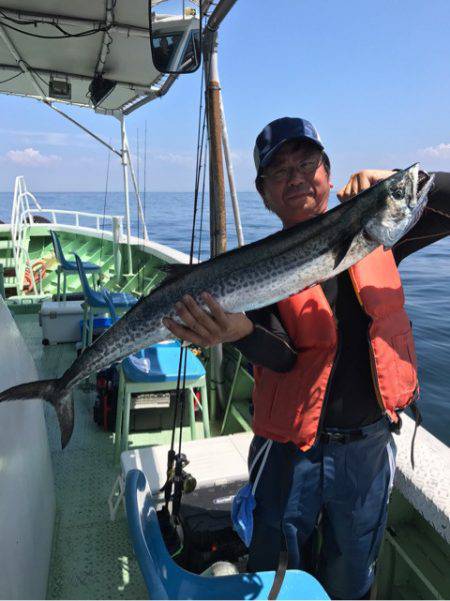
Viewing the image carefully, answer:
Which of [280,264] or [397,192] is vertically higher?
[397,192]

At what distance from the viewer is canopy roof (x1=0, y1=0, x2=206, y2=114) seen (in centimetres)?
423

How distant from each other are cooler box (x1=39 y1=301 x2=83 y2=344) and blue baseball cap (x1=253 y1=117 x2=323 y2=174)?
567 cm

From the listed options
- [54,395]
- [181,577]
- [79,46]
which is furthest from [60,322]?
[181,577]

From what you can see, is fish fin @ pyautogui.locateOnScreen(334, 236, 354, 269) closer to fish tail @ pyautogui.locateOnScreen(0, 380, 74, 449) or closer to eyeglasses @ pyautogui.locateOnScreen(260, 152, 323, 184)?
eyeglasses @ pyautogui.locateOnScreen(260, 152, 323, 184)

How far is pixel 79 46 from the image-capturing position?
16.9 ft

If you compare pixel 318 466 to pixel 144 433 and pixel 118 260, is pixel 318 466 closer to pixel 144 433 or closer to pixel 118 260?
pixel 144 433

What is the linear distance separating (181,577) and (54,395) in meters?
1.07

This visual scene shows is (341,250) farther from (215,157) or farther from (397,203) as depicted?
(215,157)

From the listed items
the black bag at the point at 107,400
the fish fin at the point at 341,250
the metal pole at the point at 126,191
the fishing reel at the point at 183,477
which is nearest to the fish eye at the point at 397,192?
the fish fin at the point at 341,250

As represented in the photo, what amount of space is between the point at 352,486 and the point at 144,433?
3.08 meters

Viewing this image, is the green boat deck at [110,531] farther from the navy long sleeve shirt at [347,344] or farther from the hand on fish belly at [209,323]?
the hand on fish belly at [209,323]

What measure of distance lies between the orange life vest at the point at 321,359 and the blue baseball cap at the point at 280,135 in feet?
2.01

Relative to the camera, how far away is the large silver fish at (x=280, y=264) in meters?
1.71

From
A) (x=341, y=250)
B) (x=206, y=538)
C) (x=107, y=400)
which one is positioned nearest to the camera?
(x=341, y=250)
